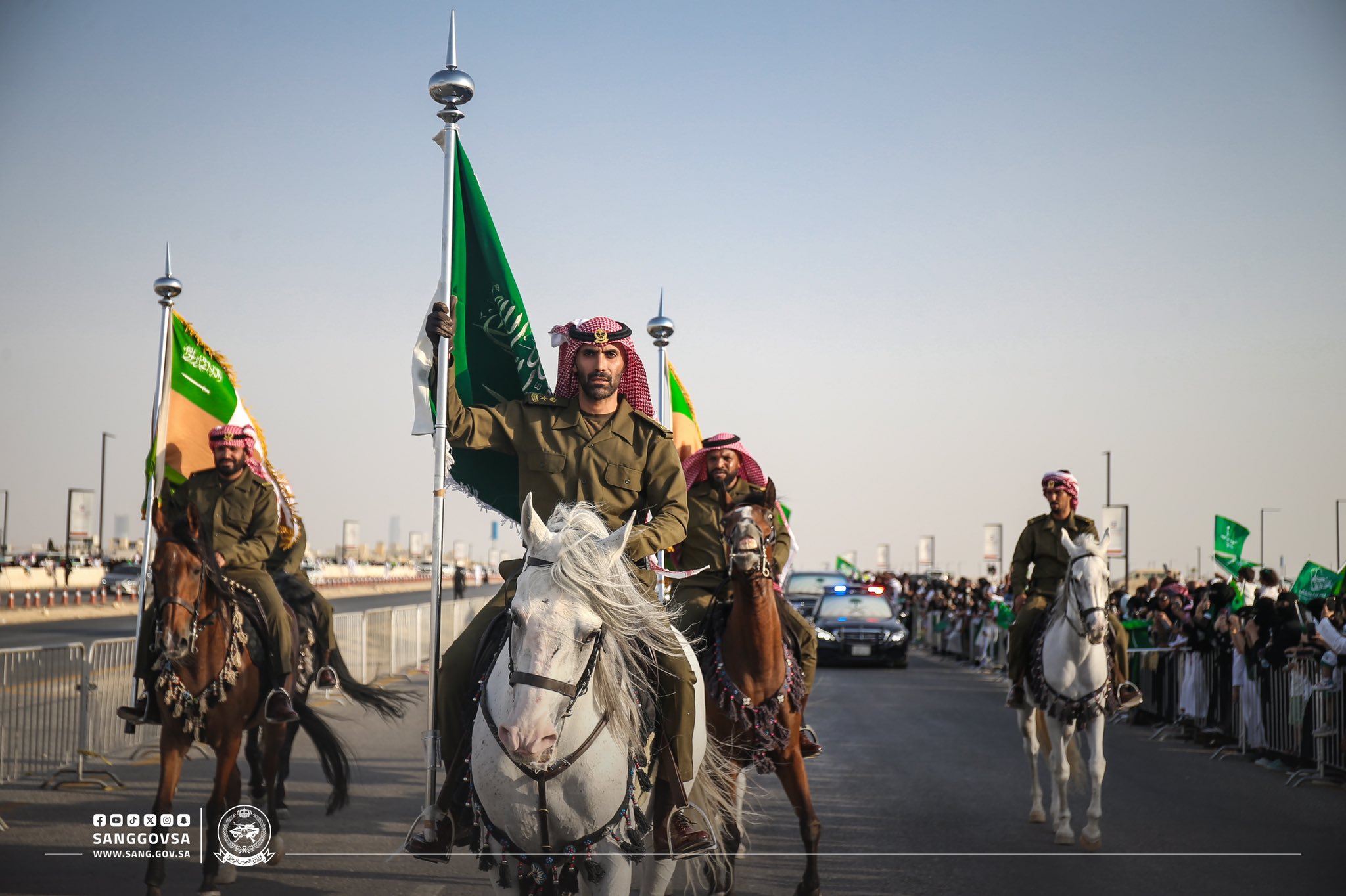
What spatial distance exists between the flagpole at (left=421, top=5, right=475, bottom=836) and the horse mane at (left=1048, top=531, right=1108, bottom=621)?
5.57m

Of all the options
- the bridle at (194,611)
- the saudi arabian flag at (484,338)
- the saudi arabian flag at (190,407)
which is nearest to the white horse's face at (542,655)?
the saudi arabian flag at (484,338)

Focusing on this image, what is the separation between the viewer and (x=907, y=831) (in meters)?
9.80

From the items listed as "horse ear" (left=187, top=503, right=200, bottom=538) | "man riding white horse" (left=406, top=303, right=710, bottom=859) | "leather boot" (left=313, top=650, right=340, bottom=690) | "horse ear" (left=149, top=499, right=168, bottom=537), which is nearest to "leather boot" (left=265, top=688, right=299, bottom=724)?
"horse ear" (left=187, top=503, right=200, bottom=538)

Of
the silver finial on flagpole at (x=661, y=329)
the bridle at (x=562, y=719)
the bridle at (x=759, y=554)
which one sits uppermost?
the silver finial on flagpole at (x=661, y=329)

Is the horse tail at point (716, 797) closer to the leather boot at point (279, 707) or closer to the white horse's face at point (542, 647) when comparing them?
the white horse's face at point (542, 647)

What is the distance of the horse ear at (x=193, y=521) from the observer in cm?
802

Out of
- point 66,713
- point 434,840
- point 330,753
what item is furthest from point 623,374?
point 66,713

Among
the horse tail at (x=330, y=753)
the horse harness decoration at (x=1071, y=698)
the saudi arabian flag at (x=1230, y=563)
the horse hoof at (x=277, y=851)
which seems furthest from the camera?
the saudi arabian flag at (x=1230, y=563)

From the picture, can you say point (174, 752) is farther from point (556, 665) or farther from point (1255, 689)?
point (1255, 689)

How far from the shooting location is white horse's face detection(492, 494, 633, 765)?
423 centimetres

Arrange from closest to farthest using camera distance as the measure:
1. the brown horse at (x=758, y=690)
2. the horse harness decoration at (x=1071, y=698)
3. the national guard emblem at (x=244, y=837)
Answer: the brown horse at (x=758, y=690)
the national guard emblem at (x=244, y=837)
the horse harness decoration at (x=1071, y=698)

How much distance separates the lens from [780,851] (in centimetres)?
931

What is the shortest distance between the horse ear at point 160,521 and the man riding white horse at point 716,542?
10.8ft

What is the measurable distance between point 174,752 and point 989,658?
24.2 meters
